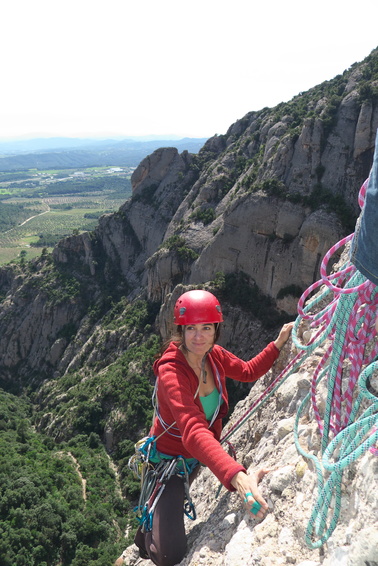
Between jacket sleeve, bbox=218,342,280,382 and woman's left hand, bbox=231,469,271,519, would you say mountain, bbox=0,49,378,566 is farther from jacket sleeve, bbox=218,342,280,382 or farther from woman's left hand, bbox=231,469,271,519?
woman's left hand, bbox=231,469,271,519

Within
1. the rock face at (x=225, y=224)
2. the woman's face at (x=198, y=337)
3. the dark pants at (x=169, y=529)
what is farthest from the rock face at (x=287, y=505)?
the rock face at (x=225, y=224)

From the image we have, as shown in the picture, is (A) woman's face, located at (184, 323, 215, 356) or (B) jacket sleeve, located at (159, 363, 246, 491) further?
(A) woman's face, located at (184, 323, 215, 356)

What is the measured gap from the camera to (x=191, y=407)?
4.60 m

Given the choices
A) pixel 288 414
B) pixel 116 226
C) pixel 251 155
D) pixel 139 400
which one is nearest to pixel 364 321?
pixel 288 414

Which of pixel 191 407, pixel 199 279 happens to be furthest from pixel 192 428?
pixel 199 279

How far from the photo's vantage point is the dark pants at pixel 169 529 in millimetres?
4957

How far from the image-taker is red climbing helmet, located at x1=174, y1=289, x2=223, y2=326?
16.9 ft

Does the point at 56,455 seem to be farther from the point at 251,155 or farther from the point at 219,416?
the point at 251,155

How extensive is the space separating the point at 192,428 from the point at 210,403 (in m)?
1.17

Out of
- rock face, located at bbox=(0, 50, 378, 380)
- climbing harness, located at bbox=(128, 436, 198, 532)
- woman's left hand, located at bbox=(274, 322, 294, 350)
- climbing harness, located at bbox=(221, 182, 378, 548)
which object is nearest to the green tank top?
climbing harness, located at bbox=(128, 436, 198, 532)

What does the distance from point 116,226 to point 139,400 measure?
37.9 metres

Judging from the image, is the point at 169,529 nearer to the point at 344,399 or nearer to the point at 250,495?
the point at 250,495

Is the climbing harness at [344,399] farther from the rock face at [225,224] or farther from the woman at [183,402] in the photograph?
the rock face at [225,224]

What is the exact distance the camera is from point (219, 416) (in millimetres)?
5746
